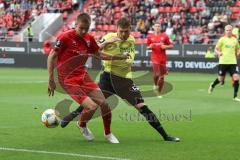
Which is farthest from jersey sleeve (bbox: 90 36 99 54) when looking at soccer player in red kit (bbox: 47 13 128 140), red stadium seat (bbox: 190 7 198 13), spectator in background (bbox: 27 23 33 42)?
spectator in background (bbox: 27 23 33 42)

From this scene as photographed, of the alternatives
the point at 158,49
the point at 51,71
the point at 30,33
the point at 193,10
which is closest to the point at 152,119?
the point at 51,71

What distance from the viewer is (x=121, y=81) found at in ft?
38.5

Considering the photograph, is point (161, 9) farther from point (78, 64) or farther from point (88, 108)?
point (88, 108)

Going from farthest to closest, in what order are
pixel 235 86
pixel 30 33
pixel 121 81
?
pixel 30 33 < pixel 235 86 < pixel 121 81

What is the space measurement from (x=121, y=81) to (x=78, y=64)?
89 cm

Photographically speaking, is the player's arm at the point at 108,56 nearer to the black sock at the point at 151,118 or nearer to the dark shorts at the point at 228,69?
the black sock at the point at 151,118

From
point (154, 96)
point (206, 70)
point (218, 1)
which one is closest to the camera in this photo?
point (154, 96)

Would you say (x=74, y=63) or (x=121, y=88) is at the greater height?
(x=74, y=63)

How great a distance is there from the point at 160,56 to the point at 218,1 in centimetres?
1940

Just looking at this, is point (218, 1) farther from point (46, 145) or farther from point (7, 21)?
point (46, 145)

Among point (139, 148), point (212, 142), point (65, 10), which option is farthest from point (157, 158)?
point (65, 10)

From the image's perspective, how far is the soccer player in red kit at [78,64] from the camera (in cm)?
1107

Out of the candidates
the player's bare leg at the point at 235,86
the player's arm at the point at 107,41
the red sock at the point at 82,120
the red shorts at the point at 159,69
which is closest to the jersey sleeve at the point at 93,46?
the player's arm at the point at 107,41

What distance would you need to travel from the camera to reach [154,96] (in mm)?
21188
